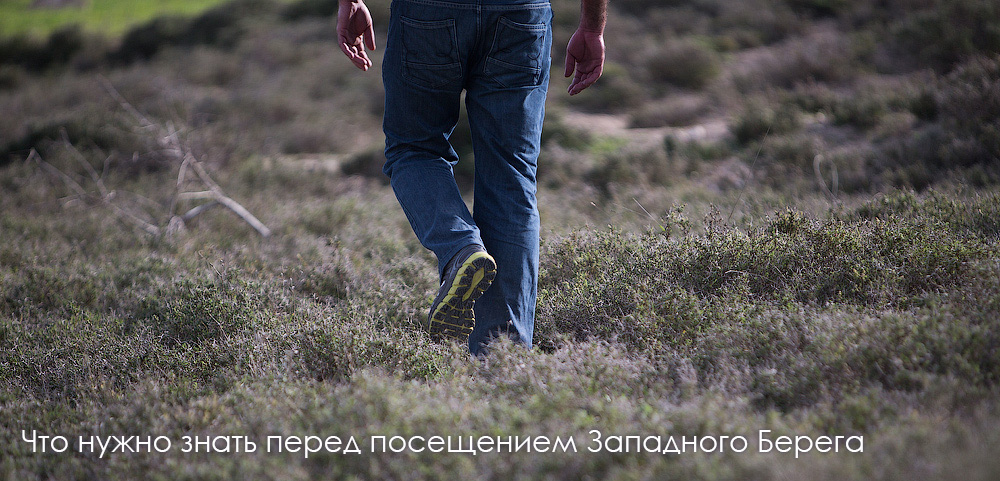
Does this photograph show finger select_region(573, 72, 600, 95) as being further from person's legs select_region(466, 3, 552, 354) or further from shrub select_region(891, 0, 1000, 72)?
shrub select_region(891, 0, 1000, 72)

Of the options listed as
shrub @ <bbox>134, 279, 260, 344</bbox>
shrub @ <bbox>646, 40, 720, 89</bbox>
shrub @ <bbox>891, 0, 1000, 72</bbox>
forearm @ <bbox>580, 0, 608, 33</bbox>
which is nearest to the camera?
forearm @ <bbox>580, 0, 608, 33</bbox>

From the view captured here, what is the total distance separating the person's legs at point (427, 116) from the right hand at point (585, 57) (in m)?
0.47

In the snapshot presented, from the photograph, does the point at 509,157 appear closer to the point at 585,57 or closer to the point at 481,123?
the point at 481,123

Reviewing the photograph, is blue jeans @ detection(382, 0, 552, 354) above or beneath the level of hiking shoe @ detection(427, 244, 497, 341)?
above

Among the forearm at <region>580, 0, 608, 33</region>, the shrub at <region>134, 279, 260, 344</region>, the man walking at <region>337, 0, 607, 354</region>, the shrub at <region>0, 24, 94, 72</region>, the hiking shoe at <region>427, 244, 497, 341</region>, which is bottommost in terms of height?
the shrub at <region>0, 24, 94, 72</region>

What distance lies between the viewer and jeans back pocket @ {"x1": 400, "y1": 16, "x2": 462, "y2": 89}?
2.21 m

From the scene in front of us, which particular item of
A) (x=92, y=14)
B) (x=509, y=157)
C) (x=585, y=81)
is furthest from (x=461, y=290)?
(x=92, y=14)

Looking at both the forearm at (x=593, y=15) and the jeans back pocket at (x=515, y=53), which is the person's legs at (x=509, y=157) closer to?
the jeans back pocket at (x=515, y=53)

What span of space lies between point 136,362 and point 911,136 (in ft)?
16.9

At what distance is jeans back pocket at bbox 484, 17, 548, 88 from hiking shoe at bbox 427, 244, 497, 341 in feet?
2.05

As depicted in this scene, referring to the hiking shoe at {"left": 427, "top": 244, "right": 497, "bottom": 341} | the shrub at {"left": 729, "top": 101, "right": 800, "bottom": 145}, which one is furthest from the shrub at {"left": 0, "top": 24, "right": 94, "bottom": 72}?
the hiking shoe at {"left": 427, "top": 244, "right": 497, "bottom": 341}

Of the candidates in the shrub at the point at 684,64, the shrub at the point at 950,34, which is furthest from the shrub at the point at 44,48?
the shrub at the point at 950,34

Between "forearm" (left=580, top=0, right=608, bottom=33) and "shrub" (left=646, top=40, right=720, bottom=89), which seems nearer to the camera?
"forearm" (left=580, top=0, right=608, bottom=33)

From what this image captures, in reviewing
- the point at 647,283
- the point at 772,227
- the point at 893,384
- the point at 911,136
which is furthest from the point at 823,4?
the point at 893,384
